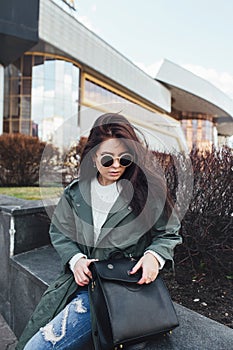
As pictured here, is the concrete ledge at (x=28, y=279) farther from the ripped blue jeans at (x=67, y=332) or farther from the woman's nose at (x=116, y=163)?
the woman's nose at (x=116, y=163)

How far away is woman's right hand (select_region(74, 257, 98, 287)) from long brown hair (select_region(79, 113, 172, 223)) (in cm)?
32

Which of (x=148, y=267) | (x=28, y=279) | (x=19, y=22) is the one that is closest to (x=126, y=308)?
(x=148, y=267)

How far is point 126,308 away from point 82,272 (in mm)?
303

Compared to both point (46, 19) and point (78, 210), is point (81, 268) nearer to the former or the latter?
point (78, 210)

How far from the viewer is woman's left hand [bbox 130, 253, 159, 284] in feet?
4.21

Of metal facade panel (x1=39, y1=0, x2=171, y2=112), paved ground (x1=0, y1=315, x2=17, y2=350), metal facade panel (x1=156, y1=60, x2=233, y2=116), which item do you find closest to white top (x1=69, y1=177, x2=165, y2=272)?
paved ground (x1=0, y1=315, x2=17, y2=350)

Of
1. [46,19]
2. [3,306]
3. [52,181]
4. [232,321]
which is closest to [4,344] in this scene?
[3,306]

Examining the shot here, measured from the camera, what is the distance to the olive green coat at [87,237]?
1.46 m

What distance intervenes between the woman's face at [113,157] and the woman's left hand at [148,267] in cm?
43

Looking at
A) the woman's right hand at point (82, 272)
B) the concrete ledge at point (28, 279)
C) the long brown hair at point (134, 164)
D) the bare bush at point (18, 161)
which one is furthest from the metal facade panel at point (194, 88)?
the woman's right hand at point (82, 272)

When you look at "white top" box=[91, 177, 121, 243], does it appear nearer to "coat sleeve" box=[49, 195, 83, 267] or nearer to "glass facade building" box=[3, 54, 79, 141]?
"coat sleeve" box=[49, 195, 83, 267]

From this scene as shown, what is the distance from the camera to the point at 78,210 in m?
1.55

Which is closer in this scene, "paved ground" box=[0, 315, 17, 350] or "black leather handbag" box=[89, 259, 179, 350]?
"black leather handbag" box=[89, 259, 179, 350]

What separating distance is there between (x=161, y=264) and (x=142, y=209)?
26 cm
